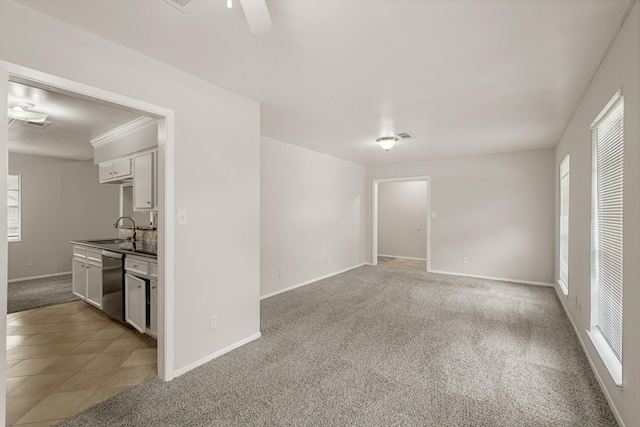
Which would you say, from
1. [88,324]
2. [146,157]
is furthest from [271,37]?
[88,324]

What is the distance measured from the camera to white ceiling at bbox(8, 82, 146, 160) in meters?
2.84

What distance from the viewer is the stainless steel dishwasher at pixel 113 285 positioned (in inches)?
132

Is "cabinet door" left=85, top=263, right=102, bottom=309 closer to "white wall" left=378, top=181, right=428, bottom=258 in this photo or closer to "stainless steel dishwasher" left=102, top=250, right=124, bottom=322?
"stainless steel dishwasher" left=102, top=250, right=124, bottom=322

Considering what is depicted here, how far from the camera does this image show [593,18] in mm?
1731

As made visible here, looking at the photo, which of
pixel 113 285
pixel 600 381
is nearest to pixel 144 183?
pixel 113 285

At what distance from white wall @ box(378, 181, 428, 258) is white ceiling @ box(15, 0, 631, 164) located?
15.4 feet

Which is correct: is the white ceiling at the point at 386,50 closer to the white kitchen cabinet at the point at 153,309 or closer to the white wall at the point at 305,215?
the white wall at the point at 305,215

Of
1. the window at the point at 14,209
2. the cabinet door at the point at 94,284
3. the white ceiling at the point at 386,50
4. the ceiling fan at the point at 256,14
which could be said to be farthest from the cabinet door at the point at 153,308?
the window at the point at 14,209

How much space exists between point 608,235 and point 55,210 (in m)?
8.56

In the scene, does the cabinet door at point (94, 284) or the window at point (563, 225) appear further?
the window at point (563, 225)

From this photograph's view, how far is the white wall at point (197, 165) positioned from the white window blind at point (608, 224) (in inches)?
114

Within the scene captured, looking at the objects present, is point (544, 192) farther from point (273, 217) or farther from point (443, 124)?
point (273, 217)

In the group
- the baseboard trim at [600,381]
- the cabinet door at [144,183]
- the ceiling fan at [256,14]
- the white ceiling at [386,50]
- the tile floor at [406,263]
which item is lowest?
the tile floor at [406,263]

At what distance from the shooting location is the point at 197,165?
2.50 meters
